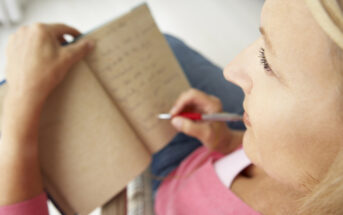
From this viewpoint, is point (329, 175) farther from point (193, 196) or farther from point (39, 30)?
point (39, 30)

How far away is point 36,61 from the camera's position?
38 cm

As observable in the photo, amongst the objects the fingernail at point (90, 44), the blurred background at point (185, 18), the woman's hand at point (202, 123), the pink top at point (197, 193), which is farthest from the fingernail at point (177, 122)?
the blurred background at point (185, 18)

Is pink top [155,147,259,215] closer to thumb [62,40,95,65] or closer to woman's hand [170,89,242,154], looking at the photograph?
woman's hand [170,89,242,154]

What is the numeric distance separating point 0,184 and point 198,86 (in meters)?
0.52

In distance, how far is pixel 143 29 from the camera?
50cm

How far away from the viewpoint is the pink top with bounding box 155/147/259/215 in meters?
0.43

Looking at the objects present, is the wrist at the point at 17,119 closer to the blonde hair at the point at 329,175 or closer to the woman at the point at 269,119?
the woman at the point at 269,119

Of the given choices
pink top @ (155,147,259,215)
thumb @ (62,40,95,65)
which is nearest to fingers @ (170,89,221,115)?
pink top @ (155,147,259,215)

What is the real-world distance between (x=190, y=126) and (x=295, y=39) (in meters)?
0.32

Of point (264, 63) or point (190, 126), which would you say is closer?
point (264, 63)

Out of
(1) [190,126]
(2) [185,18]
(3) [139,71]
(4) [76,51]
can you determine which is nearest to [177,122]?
(1) [190,126]

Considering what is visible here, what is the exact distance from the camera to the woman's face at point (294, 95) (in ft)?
0.66

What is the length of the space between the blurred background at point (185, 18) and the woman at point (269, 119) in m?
0.69

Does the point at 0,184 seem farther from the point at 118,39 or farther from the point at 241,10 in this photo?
the point at 241,10
